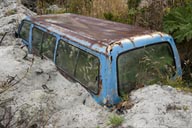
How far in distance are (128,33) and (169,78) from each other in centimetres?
85

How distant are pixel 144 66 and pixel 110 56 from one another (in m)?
0.57

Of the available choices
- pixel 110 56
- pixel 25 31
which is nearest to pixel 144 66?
pixel 110 56

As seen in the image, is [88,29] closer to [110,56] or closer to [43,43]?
[43,43]

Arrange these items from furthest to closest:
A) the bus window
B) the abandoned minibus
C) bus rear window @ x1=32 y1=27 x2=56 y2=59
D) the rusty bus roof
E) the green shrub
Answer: the bus window < the green shrub < bus rear window @ x1=32 y1=27 x2=56 y2=59 < the rusty bus roof < the abandoned minibus

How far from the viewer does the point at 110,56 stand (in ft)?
13.9

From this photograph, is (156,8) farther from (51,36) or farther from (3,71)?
(3,71)

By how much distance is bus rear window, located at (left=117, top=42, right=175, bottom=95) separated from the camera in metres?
4.38

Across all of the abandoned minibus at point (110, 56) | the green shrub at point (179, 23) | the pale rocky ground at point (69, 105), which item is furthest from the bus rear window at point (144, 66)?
the green shrub at point (179, 23)

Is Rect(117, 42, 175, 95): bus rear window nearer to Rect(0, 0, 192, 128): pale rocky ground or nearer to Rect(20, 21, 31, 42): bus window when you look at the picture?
Rect(0, 0, 192, 128): pale rocky ground

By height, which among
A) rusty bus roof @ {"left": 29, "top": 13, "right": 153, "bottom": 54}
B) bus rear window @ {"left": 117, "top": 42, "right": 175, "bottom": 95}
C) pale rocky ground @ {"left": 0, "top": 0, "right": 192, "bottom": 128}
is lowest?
pale rocky ground @ {"left": 0, "top": 0, "right": 192, "bottom": 128}

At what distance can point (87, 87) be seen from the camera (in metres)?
4.64

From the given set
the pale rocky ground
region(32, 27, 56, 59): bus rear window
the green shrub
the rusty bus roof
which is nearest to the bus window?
the rusty bus roof

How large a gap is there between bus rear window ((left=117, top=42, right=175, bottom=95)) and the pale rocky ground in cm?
18

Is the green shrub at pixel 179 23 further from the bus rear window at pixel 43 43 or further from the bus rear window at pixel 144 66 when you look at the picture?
the bus rear window at pixel 43 43
